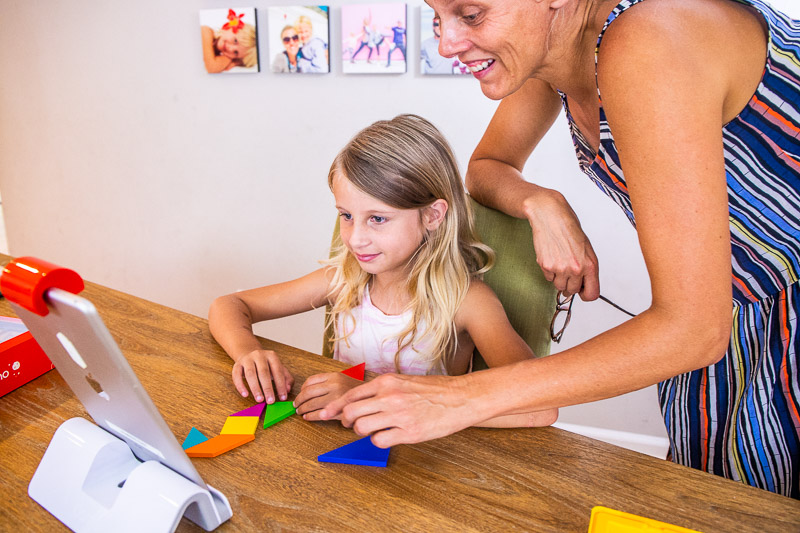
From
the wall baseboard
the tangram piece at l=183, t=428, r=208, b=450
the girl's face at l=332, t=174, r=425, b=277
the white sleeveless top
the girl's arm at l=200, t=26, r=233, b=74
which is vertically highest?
the girl's arm at l=200, t=26, r=233, b=74

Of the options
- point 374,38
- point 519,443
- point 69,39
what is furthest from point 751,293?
point 69,39

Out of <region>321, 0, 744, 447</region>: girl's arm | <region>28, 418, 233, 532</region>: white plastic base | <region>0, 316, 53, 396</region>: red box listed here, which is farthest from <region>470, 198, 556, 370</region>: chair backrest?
<region>0, 316, 53, 396</region>: red box

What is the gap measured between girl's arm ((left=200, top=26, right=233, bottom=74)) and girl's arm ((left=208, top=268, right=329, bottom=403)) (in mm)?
1481

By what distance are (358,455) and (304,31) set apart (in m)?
1.96

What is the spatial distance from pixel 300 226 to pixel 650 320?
2107 mm

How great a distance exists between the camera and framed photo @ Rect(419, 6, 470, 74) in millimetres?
2104

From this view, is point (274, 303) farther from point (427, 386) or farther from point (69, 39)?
point (69, 39)

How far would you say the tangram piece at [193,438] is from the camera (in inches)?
32.4

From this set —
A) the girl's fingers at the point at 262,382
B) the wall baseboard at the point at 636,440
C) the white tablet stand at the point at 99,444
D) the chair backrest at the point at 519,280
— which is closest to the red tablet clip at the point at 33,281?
the white tablet stand at the point at 99,444

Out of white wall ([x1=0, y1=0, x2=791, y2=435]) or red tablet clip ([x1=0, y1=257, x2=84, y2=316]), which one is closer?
red tablet clip ([x1=0, y1=257, x2=84, y2=316])

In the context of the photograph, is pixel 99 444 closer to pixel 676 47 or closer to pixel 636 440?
pixel 676 47

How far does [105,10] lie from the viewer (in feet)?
9.05

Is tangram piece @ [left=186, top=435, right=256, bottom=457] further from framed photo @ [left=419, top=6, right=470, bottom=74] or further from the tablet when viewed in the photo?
framed photo @ [left=419, top=6, right=470, bottom=74]

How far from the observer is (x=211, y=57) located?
253 cm
